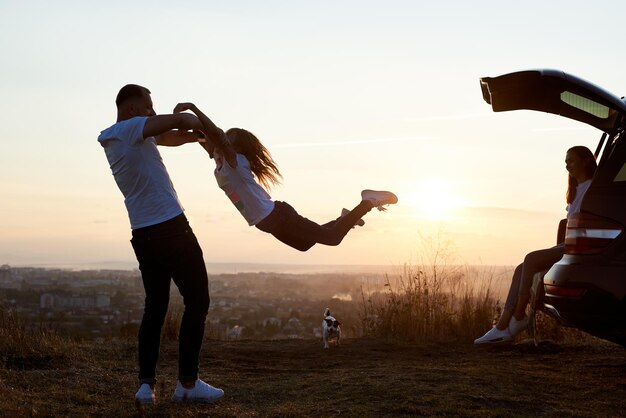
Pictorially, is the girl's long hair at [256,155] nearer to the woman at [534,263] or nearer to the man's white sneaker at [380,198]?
the man's white sneaker at [380,198]

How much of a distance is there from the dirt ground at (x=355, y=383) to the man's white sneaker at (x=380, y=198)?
1603mm

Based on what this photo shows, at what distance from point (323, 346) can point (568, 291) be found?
5031 mm

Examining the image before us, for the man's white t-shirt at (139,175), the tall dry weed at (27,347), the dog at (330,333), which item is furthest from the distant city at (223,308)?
the man's white t-shirt at (139,175)

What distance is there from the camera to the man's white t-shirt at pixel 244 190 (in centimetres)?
631

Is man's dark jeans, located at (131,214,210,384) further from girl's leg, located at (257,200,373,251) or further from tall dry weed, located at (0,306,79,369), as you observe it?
tall dry weed, located at (0,306,79,369)

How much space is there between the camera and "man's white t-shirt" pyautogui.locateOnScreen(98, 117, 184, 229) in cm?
483

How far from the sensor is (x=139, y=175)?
15.9 feet

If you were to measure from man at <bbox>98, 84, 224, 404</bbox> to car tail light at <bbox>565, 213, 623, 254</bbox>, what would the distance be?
2.60m

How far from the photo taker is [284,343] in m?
10.3

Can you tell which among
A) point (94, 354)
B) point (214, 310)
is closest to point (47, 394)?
point (94, 354)

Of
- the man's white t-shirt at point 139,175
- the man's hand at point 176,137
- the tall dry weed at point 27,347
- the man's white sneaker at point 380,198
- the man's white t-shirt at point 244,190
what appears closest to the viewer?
the man's white t-shirt at point 139,175

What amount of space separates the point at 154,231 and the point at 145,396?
3.66 feet

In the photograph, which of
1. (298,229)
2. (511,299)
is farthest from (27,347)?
(511,299)

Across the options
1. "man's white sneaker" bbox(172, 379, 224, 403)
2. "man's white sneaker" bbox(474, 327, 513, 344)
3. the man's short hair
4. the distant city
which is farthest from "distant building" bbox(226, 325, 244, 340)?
the man's short hair
